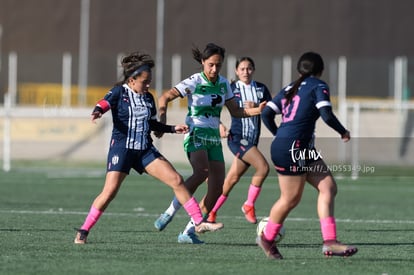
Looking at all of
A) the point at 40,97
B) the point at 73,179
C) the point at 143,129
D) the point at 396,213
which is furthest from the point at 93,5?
the point at 143,129

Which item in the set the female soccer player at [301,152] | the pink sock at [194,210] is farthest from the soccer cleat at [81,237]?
the female soccer player at [301,152]

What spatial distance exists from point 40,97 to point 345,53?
15091 mm

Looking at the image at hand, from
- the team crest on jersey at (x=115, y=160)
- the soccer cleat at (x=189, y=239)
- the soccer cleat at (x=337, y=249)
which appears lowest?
the soccer cleat at (x=189, y=239)

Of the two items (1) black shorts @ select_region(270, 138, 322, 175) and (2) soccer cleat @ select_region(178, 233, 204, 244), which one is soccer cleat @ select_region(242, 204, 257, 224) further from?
(1) black shorts @ select_region(270, 138, 322, 175)

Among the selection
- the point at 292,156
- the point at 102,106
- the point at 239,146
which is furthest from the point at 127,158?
the point at 239,146

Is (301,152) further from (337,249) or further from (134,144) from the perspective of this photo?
(134,144)

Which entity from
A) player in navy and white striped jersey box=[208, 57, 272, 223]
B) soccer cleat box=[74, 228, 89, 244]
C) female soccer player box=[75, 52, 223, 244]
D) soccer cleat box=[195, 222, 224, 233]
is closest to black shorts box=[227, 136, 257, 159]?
player in navy and white striped jersey box=[208, 57, 272, 223]

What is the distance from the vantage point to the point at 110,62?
44.9 meters

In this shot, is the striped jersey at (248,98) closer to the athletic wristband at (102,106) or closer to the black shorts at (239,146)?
the black shorts at (239,146)

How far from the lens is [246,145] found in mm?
14570

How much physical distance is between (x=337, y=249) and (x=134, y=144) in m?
2.68

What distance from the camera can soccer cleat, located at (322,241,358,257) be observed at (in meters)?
9.86

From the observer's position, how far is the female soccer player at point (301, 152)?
991 cm

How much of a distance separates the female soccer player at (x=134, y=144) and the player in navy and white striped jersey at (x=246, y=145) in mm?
2980
